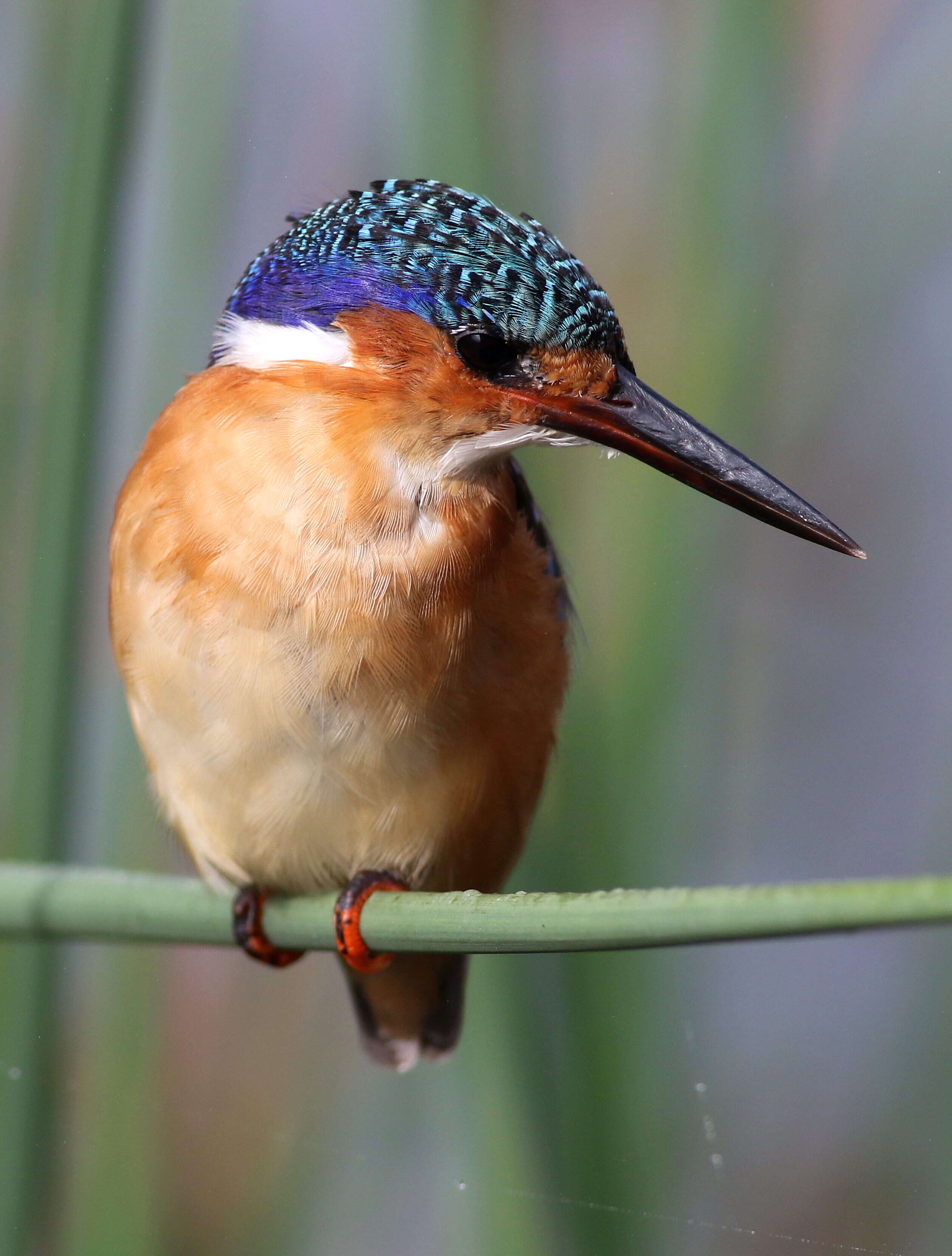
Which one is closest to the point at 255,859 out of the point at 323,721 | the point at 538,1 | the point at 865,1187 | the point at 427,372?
the point at 323,721

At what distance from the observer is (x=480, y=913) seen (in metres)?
0.57

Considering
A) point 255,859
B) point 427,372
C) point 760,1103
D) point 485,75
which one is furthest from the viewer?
point 760,1103

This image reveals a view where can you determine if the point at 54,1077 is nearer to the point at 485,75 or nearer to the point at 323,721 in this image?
the point at 323,721

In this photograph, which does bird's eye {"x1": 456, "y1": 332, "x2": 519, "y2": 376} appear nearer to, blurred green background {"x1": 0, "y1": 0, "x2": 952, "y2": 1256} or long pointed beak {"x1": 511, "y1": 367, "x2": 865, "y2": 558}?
long pointed beak {"x1": 511, "y1": 367, "x2": 865, "y2": 558}

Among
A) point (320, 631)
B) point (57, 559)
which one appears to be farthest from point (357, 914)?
point (57, 559)

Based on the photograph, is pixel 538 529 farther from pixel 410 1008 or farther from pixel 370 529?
pixel 410 1008

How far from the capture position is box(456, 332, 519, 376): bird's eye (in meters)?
0.76

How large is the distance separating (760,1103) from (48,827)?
0.69 meters

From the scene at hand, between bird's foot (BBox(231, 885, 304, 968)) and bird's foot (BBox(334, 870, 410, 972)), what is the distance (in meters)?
0.07

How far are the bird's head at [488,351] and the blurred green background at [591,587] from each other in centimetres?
15

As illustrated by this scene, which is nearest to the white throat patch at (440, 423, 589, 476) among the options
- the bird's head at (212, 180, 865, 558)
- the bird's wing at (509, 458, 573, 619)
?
the bird's head at (212, 180, 865, 558)

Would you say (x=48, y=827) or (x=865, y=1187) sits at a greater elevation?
(x=48, y=827)

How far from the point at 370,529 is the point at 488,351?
0.14 metres

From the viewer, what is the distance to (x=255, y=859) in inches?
39.2
